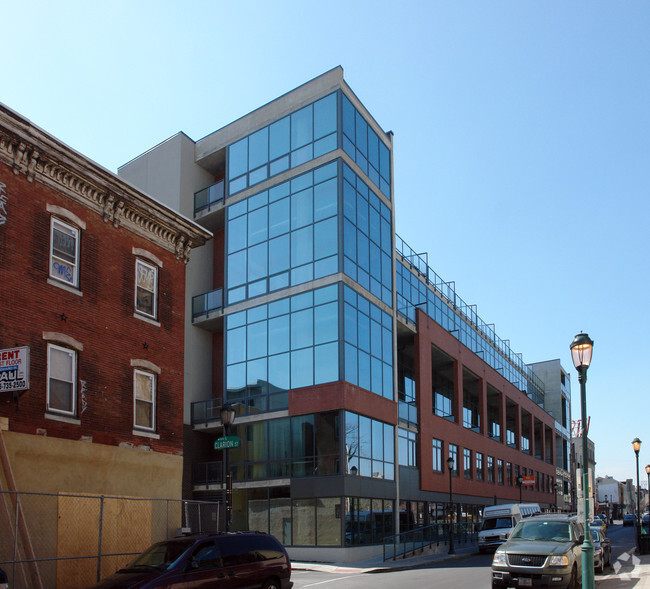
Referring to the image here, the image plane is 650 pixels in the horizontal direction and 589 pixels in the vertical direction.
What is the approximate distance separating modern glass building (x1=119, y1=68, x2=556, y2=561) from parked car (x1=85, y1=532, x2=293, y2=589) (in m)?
13.5

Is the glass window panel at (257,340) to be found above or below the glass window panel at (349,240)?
below

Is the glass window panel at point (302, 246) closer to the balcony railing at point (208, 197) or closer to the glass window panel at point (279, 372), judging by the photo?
the glass window panel at point (279, 372)

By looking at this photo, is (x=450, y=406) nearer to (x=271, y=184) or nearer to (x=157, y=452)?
(x=271, y=184)

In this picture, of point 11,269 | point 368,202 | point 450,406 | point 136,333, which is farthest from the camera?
point 450,406

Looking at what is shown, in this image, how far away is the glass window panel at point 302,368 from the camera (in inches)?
1299

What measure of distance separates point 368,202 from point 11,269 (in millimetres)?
22277

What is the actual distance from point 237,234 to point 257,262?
2302 millimetres

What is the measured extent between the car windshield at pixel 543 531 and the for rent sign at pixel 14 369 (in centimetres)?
1179

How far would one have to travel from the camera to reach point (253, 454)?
34.5 meters

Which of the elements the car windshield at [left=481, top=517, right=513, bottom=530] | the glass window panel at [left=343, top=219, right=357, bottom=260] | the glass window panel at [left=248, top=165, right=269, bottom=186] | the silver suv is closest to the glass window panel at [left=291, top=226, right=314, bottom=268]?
the glass window panel at [left=343, top=219, right=357, bottom=260]

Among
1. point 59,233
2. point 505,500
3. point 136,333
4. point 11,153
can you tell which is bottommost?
point 505,500

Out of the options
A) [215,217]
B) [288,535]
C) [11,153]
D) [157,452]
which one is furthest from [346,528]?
[11,153]

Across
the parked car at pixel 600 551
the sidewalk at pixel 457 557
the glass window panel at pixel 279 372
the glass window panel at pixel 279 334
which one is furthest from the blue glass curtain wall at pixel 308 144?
the parked car at pixel 600 551

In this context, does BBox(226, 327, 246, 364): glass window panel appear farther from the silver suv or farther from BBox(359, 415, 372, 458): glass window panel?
the silver suv
